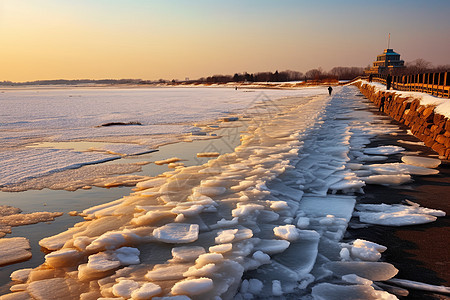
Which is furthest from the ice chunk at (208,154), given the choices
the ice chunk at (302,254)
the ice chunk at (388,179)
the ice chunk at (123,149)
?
the ice chunk at (302,254)

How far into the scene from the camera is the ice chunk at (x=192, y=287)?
2205 millimetres

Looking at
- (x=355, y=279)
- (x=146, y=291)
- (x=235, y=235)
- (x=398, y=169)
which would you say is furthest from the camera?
(x=398, y=169)

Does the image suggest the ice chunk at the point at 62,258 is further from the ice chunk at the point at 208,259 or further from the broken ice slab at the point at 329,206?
the broken ice slab at the point at 329,206

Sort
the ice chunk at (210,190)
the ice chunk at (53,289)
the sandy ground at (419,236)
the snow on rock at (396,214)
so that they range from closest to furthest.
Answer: the ice chunk at (53,289), the sandy ground at (419,236), the snow on rock at (396,214), the ice chunk at (210,190)

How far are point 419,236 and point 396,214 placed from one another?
0.51m

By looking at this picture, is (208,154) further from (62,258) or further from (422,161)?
(62,258)

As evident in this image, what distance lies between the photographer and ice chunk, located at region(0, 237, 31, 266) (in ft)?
9.78

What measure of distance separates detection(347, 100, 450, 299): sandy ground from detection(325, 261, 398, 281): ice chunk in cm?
8

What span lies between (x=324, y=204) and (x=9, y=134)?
1035cm

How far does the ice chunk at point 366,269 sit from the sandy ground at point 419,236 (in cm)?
8

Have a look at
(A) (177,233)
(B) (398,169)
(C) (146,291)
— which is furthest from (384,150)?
(C) (146,291)

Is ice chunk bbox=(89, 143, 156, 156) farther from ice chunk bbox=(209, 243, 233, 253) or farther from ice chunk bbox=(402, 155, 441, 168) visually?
ice chunk bbox=(402, 155, 441, 168)

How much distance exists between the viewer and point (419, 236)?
10.6ft

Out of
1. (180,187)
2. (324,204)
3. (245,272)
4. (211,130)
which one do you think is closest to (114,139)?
(211,130)
